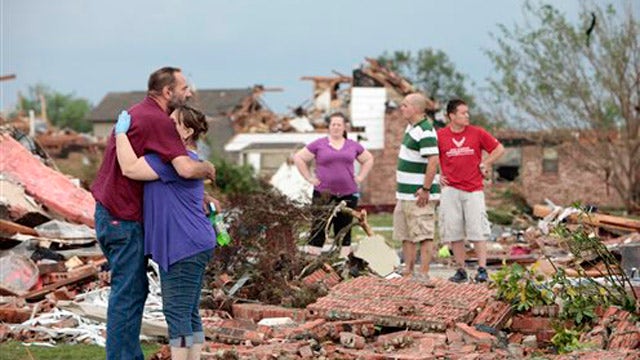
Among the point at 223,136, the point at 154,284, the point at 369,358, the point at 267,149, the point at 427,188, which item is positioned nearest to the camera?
the point at 369,358

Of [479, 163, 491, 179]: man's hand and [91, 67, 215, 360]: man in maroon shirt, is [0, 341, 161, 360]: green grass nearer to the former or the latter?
[91, 67, 215, 360]: man in maroon shirt

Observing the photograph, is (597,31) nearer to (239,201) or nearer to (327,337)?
(239,201)

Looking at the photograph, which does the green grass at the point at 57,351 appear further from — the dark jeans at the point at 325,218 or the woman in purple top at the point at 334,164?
the woman in purple top at the point at 334,164

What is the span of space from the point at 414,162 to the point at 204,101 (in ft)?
269

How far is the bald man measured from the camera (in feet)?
Answer: 41.7

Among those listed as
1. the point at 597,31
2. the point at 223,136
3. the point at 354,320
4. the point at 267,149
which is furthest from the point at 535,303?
the point at 223,136

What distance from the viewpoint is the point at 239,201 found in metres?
12.0

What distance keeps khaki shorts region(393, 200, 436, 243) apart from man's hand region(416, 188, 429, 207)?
65 millimetres

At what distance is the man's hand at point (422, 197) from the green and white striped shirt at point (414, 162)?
7 cm

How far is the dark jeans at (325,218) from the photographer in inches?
501

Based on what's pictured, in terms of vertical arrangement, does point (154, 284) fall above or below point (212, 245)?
below

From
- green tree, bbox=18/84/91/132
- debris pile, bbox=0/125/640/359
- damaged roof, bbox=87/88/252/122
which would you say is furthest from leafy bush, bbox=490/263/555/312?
green tree, bbox=18/84/91/132

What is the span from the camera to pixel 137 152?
7.29 meters

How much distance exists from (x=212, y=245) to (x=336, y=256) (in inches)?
188
